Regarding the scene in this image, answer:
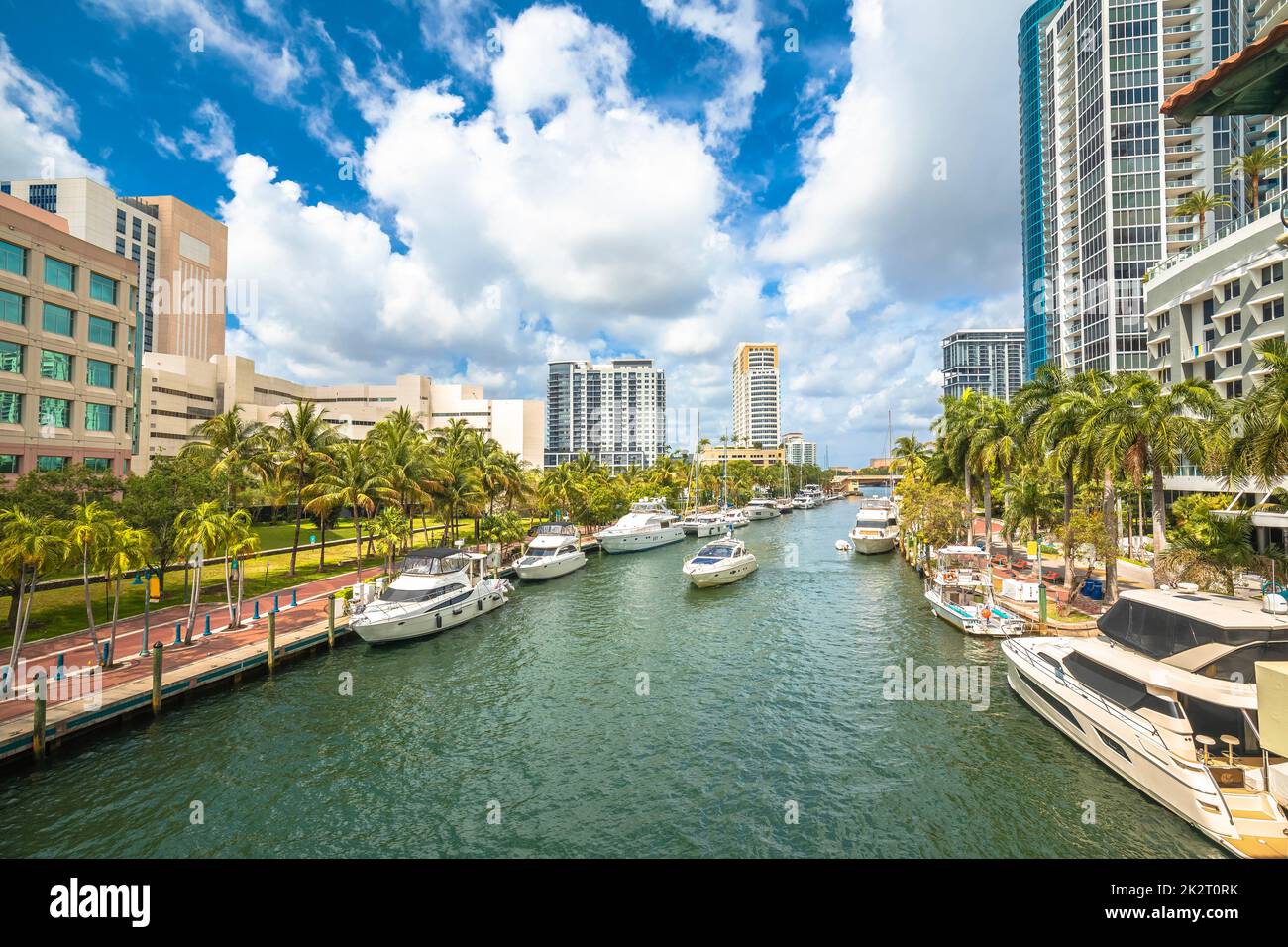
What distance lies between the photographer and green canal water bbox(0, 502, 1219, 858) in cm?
1352

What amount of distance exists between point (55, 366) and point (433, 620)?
96.7ft

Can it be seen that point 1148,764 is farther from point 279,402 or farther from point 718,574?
point 279,402

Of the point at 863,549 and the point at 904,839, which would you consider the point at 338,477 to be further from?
the point at 863,549

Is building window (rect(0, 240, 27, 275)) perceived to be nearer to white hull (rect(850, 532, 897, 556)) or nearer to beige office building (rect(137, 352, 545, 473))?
beige office building (rect(137, 352, 545, 473))

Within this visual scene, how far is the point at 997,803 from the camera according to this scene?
14859 mm

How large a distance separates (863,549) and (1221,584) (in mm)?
36307

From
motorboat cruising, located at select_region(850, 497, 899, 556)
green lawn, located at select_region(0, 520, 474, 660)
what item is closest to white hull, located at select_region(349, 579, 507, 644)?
green lawn, located at select_region(0, 520, 474, 660)

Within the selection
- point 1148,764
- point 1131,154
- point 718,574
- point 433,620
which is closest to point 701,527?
point 718,574

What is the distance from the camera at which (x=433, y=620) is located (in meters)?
30.1

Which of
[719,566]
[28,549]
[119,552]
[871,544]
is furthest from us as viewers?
[871,544]

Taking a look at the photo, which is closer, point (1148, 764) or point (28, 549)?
point (1148, 764)

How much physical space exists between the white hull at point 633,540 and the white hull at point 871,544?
68.1 feet

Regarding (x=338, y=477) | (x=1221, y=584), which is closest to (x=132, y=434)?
(x=338, y=477)

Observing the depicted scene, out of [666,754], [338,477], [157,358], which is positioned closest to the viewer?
[666,754]
